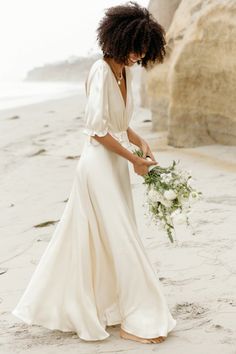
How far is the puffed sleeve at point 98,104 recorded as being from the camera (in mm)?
3209

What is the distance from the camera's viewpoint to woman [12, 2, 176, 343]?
323cm

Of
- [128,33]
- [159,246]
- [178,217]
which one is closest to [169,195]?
[178,217]

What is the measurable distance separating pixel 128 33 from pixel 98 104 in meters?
0.37

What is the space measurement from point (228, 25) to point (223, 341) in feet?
17.5

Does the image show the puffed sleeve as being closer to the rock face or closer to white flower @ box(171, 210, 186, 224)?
white flower @ box(171, 210, 186, 224)

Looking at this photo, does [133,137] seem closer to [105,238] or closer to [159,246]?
[105,238]

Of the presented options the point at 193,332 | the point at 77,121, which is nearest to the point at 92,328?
the point at 193,332

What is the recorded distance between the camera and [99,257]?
11.0 ft

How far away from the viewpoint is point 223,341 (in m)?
3.26

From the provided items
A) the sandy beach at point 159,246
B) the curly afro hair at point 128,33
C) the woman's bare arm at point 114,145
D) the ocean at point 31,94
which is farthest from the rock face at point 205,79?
the ocean at point 31,94

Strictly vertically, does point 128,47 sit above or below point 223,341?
above

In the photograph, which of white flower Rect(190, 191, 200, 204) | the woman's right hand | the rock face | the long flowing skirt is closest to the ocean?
the rock face

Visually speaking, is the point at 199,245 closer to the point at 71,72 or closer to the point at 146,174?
the point at 146,174

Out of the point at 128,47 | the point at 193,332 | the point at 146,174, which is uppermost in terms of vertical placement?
the point at 128,47
